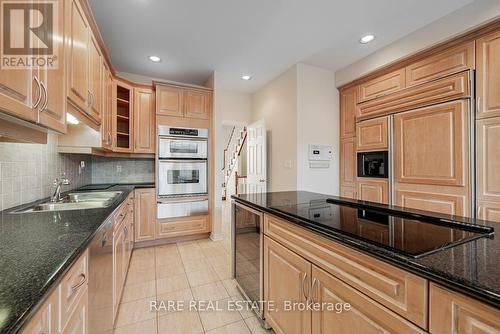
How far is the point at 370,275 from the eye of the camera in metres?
0.82

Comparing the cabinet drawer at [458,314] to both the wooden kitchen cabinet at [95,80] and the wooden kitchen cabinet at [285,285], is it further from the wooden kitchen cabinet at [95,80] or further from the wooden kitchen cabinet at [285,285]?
the wooden kitchen cabinet at [95,80]

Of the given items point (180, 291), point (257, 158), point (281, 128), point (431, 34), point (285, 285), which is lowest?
point (180, 291)

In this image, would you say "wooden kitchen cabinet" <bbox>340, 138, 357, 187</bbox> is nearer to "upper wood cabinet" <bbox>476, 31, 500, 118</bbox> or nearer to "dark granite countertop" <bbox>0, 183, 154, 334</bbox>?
"upper wood cabinet" <bbox>476, 31, 500, 118</bbox>

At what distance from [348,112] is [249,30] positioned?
6.46ft

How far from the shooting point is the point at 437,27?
2.36 metres

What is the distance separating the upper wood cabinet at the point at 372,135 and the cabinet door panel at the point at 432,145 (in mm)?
149

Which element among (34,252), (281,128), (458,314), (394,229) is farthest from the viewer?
(281,128)

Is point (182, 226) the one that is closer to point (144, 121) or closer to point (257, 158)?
point (144, 121)

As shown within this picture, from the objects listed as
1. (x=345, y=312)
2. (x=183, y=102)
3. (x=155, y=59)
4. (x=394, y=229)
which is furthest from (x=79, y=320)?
(x=155, y=59)

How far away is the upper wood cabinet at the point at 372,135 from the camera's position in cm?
288

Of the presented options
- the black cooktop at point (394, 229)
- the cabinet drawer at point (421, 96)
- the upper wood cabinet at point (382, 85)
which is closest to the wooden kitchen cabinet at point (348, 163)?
the cabinet drawer at point (421, 96)

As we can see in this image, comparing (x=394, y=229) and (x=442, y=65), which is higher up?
(x=442, y=65)

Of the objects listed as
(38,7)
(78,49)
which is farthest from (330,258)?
(78,49)

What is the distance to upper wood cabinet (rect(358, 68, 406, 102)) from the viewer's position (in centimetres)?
276
